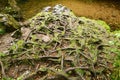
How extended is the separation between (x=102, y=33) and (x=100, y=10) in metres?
7.00

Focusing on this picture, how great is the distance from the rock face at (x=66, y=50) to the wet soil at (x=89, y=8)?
456 centimetres

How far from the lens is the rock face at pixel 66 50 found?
571 cm

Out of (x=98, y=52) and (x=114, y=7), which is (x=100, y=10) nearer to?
(x=114, y=7)

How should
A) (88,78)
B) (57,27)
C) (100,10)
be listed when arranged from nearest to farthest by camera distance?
(88,78), (57,27), (100,10)

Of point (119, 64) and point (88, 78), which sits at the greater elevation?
point (119, 64)

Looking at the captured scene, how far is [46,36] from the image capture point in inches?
309

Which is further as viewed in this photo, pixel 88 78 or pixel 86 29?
pixel 86 29

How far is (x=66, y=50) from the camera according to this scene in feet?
22.1

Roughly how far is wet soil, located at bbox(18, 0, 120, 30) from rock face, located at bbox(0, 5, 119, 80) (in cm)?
456

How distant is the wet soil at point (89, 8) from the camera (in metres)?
13.7

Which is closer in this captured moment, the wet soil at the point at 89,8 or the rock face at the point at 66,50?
the rock face at the point at 66,50

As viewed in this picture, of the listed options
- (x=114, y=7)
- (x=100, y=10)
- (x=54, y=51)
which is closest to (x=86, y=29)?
(x=54, y=51)

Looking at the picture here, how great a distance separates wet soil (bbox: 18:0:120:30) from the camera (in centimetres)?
1375

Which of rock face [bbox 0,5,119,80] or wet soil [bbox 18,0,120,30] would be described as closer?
rock face [bbox 0,5,119,80]
